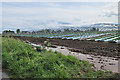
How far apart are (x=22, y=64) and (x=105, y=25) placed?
115 ft

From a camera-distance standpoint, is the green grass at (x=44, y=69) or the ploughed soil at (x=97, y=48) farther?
the ploughed soil at (x=97, y=48)

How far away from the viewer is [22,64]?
5.32m

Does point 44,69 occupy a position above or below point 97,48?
below

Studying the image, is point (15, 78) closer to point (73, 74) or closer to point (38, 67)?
point (38, 67)

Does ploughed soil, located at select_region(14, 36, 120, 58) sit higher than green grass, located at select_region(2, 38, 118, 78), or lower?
higher

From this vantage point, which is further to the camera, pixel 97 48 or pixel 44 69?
pixel 97 48

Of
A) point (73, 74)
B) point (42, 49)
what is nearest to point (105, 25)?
point (42, 49)

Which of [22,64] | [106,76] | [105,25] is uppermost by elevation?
[105,25]

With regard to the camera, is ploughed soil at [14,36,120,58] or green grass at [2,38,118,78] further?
ploughed soil at [14,36,120,58]

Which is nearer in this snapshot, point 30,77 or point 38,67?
point 30,77

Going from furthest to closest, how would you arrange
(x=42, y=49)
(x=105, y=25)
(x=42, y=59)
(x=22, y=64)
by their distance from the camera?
(x=105, y=25), (x=42, y=49), (x=42, y=59), (x=22, y=64)

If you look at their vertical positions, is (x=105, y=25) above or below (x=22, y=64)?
above

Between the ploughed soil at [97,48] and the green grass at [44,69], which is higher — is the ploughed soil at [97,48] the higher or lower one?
the higher one

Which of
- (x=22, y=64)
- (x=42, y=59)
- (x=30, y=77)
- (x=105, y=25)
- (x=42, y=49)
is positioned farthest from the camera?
(x=105, y=25)
